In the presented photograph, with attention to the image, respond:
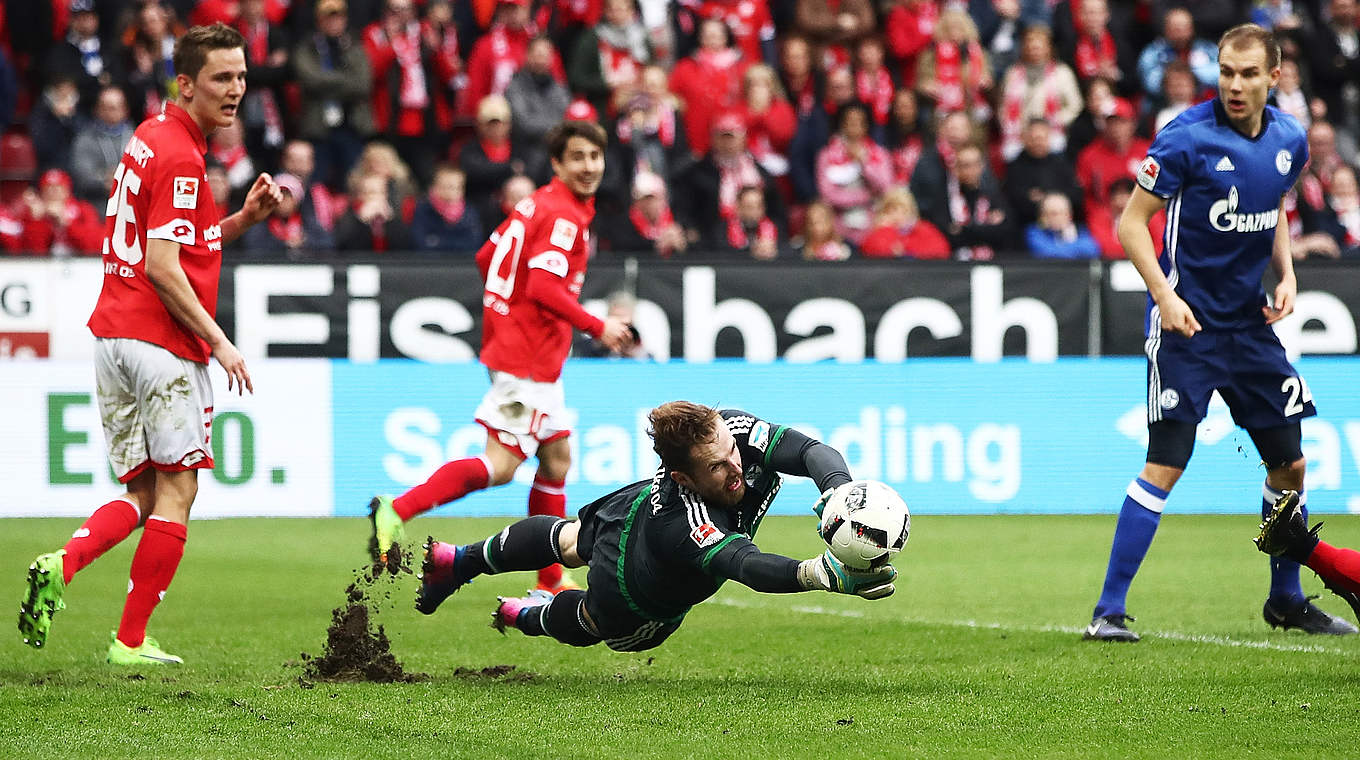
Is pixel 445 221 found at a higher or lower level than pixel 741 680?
higher

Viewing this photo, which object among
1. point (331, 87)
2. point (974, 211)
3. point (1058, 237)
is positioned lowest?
point (1058, 237)

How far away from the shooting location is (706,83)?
15.4 meters

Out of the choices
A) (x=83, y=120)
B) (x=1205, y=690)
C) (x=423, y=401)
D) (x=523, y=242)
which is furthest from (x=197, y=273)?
(x=83, y=120)

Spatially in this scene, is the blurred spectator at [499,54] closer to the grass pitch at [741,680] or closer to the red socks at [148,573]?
the grass pitch at [741,680]

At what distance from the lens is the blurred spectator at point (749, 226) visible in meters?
14.3

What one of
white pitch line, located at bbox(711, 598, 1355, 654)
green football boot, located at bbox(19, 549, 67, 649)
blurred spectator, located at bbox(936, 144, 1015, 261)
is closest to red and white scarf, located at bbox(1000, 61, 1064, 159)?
blurred spectator, located at bbox(936, 144, 1015, 261)

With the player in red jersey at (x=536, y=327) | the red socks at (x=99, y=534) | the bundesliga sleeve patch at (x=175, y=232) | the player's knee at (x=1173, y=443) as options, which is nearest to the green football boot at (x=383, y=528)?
the player in red jersey at (x=536, y=327)

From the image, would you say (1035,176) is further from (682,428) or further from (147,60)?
(682,428)

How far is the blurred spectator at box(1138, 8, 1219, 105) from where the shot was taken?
52.9 feet

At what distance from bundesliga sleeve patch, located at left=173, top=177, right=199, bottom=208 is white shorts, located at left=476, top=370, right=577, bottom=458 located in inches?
80.8

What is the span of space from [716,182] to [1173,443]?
332 inches

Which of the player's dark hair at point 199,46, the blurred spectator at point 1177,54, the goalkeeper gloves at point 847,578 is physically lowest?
the goalkeeper gloves at point 847,578

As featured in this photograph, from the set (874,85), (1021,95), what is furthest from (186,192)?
(1021,95)

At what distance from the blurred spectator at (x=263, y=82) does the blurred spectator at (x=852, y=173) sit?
15.6 feet
